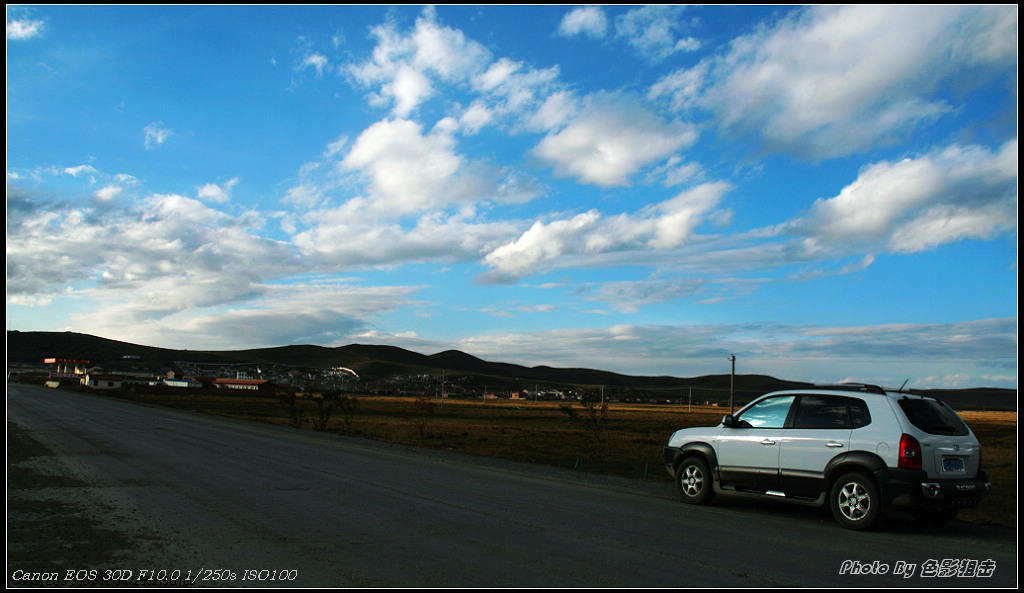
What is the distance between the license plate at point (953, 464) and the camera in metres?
8.52

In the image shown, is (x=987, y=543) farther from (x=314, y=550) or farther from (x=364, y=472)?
(x=364, y=472)

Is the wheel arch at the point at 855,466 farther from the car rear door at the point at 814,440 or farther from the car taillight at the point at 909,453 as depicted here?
the car taillight at the point at 909,453

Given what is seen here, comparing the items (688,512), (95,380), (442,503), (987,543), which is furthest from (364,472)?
(95,380)

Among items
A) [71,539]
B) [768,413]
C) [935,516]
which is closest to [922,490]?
[935,516]

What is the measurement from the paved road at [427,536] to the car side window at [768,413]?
1.34 m

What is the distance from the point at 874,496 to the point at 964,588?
97.3 inches

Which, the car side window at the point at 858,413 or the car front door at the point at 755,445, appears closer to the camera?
the car side window at the point at 858,413

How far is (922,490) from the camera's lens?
822 cm

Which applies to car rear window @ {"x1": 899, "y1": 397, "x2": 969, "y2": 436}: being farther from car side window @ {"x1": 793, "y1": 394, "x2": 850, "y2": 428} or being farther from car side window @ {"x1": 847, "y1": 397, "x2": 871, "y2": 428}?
car side window @ {"x1": 793, "y1": 394, "x2": 850, "y2": 428}

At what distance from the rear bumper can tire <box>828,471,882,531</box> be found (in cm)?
15

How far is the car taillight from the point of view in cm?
833

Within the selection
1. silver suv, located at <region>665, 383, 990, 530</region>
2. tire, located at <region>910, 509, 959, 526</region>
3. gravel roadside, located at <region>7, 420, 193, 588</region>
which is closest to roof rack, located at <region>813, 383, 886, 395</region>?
silver suv, located at <region>665, 383, 990, 530</region>

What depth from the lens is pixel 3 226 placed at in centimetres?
809

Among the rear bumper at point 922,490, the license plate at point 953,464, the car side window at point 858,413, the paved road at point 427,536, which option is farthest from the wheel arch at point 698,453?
the license plate at point 953,464
